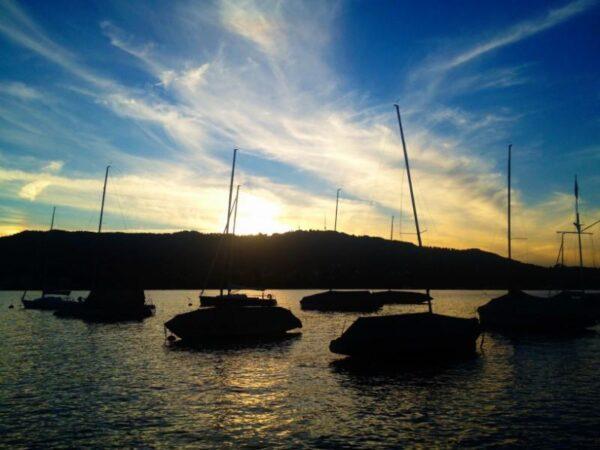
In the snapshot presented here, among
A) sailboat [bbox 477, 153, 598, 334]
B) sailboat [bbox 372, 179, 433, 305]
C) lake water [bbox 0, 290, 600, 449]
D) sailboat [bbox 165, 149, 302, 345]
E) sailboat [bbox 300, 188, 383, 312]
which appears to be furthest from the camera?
sailboat [bbox 372, 179, 433, 305]

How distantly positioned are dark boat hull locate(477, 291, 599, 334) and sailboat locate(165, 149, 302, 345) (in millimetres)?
25662

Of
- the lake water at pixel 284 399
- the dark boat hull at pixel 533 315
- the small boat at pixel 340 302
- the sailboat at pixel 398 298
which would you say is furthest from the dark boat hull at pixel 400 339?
the sailboat at pixel 398 298

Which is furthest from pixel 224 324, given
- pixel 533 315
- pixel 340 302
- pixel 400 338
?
pixel 340 302

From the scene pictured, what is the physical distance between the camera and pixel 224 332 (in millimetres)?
46812

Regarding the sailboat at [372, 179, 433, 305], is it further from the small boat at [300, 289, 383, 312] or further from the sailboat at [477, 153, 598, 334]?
the sailboat at [477, 153, 598, 334]

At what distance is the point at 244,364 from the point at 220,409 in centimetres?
1317

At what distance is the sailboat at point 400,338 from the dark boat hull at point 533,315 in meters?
22.3

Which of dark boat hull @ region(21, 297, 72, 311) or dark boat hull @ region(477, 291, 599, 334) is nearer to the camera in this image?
dark boat hull @ region(477, 291, 599, 334)

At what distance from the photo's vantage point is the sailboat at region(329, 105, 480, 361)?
113 ft

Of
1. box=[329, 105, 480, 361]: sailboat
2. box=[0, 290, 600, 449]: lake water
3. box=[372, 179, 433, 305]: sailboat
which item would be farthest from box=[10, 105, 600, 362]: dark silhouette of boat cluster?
box=[372, 179, 433, 305]: sailboat

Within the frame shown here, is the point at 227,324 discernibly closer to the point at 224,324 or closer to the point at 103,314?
the point at 224,324

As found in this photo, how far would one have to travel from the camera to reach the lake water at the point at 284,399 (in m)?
18.5

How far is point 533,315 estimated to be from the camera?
55.5 m

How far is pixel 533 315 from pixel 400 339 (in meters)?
29.8
